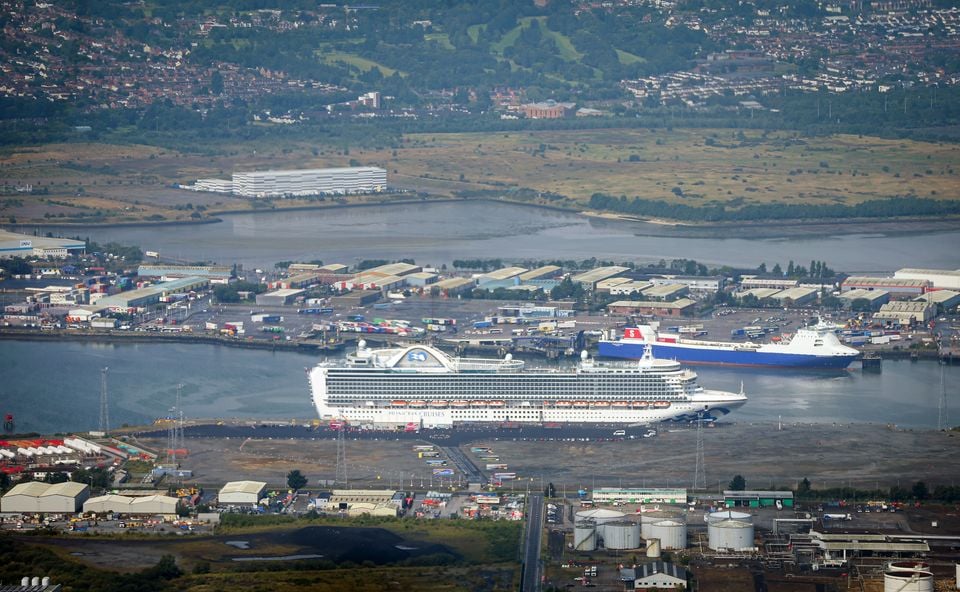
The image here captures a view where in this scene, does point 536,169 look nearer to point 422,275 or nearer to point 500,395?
point 422,275

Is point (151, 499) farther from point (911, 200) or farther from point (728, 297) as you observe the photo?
point (911, 200)

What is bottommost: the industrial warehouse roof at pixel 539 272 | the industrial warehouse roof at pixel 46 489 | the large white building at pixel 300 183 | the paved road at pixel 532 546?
the paved road at pixel 532 546

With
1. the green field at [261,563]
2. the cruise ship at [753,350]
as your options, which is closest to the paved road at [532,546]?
the green field at [261,563]

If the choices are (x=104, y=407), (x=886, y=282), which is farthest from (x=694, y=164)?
(x=104, y=407)

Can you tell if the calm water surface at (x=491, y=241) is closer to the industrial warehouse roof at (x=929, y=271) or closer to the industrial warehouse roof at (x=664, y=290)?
the industrial warehouse roof at (x=929, y=271)

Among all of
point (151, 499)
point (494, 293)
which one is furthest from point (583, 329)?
point (151, 499)
